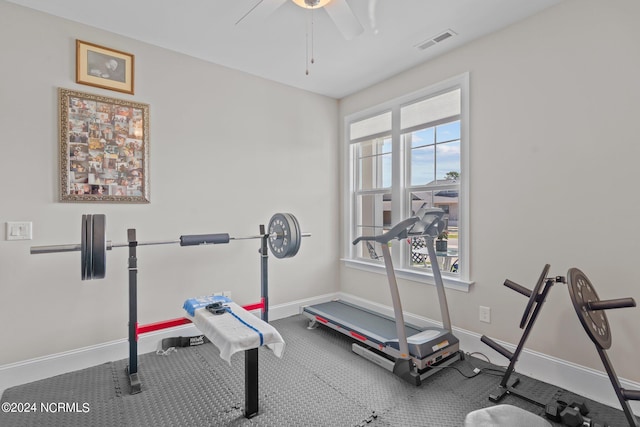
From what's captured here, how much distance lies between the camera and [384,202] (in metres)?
3.86

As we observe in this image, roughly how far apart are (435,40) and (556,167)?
1461 mm

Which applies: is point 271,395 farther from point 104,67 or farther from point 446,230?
point 104,67

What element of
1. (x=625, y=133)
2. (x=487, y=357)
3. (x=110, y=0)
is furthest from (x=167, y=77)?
(x=487, y=357)

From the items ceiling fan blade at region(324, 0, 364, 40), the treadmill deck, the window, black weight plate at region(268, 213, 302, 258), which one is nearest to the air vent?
the window

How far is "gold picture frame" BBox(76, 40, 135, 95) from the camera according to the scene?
2.55 m

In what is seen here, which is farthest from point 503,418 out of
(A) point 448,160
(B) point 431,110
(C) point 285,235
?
(B) point 431,110

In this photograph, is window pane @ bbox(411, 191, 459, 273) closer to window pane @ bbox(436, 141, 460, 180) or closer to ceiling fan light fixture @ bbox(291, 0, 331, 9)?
window pane @ bbox(436, 141, 460, 180)

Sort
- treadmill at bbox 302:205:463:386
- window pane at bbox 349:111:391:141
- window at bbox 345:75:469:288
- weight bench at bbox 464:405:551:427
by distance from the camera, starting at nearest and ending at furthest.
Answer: weight bench at bbox 464:405:551:427 → treadmill at bbox 302:205:463:386 → window at bbox 345:75:469:288 → window pane at bbox 349:111:391:141

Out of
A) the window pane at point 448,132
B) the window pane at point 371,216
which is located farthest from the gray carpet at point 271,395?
the window pane at point 448,132

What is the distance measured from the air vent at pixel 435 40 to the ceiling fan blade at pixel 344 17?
976 millimetres

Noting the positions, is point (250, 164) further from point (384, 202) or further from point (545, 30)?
point (545, 30)

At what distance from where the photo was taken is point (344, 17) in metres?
2.02

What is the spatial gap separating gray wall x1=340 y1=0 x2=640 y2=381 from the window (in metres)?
0.15

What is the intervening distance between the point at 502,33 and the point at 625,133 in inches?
48.1
